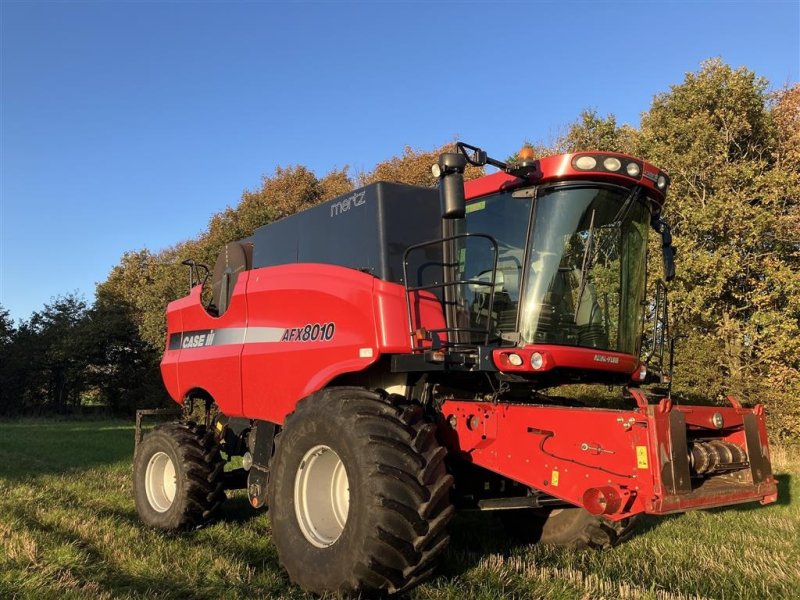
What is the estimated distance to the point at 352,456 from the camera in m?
3.77

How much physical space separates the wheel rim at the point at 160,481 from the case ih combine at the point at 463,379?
0.66 metres

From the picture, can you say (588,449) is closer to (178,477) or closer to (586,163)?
(586,163)

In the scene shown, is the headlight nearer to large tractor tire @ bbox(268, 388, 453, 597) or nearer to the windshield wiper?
the windshield wiper

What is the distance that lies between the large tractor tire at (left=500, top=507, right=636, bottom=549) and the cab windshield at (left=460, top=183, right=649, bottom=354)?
4.97 feet

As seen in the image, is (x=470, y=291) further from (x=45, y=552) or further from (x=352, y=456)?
(x=45, y=552)

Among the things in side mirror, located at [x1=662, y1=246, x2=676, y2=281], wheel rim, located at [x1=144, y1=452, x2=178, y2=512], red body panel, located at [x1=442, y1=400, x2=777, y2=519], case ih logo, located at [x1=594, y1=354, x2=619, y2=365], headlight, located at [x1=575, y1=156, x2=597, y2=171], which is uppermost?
headlight, located at [x1=575, y1=156, x2=597, y2=171]

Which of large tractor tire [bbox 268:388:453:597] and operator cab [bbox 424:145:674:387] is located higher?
operator cab [bbox 424:145:674:387]

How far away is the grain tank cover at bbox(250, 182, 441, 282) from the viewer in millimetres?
4730

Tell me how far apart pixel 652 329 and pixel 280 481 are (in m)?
3.28

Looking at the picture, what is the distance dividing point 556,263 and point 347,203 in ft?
6.12

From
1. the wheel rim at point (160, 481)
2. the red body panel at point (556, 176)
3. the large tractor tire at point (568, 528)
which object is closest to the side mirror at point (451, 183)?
the red body panel at point (556, 176)

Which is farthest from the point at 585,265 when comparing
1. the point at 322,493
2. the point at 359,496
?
the point at 322,493

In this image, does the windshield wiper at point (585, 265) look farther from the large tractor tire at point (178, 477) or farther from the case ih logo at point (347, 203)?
the large tractor tire at point (178, 477)

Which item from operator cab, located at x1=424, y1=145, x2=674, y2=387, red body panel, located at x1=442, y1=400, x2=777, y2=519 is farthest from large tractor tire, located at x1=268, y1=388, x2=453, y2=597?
operator cab, located at x1=424, y1=145, x2=674, y2=387
